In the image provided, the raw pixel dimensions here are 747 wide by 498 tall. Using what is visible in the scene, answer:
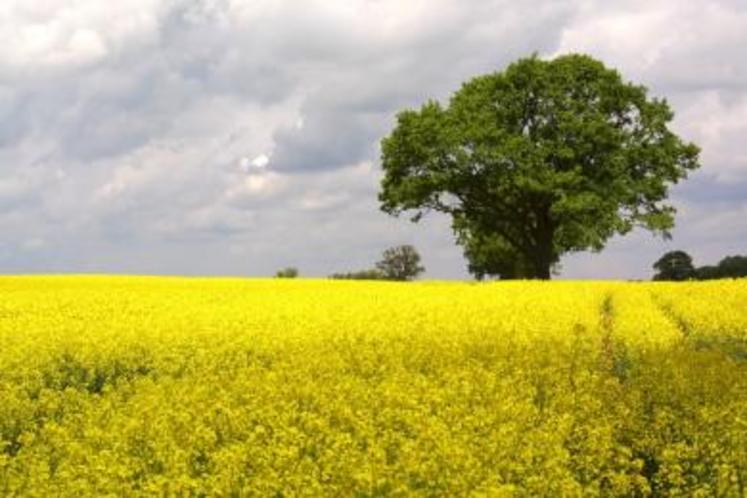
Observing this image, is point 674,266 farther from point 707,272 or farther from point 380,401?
point 380,401

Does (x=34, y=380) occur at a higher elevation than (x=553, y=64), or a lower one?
lower

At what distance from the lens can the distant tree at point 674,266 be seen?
3467 inches

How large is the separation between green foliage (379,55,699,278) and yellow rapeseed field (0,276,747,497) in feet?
79.9

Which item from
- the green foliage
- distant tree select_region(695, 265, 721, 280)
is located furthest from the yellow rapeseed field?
distant tree select_region(695, 265, 721, 280)

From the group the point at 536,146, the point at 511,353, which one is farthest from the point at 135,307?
the point at 536,146

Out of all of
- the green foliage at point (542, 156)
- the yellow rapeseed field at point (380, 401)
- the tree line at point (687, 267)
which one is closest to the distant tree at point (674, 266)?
the tree line at point (687, 267)

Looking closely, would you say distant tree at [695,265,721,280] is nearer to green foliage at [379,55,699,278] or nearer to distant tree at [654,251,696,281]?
distant tree at [654,251,696,281]

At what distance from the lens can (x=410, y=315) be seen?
23656 millimetres

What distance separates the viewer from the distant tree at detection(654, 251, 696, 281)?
3467 inches

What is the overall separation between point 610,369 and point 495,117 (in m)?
37.4

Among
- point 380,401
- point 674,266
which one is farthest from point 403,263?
point 380,401

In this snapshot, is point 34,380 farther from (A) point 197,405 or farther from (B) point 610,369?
(B) point 610,369

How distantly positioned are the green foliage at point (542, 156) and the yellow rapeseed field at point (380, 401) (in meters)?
24.3

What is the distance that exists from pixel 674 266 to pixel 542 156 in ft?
138
